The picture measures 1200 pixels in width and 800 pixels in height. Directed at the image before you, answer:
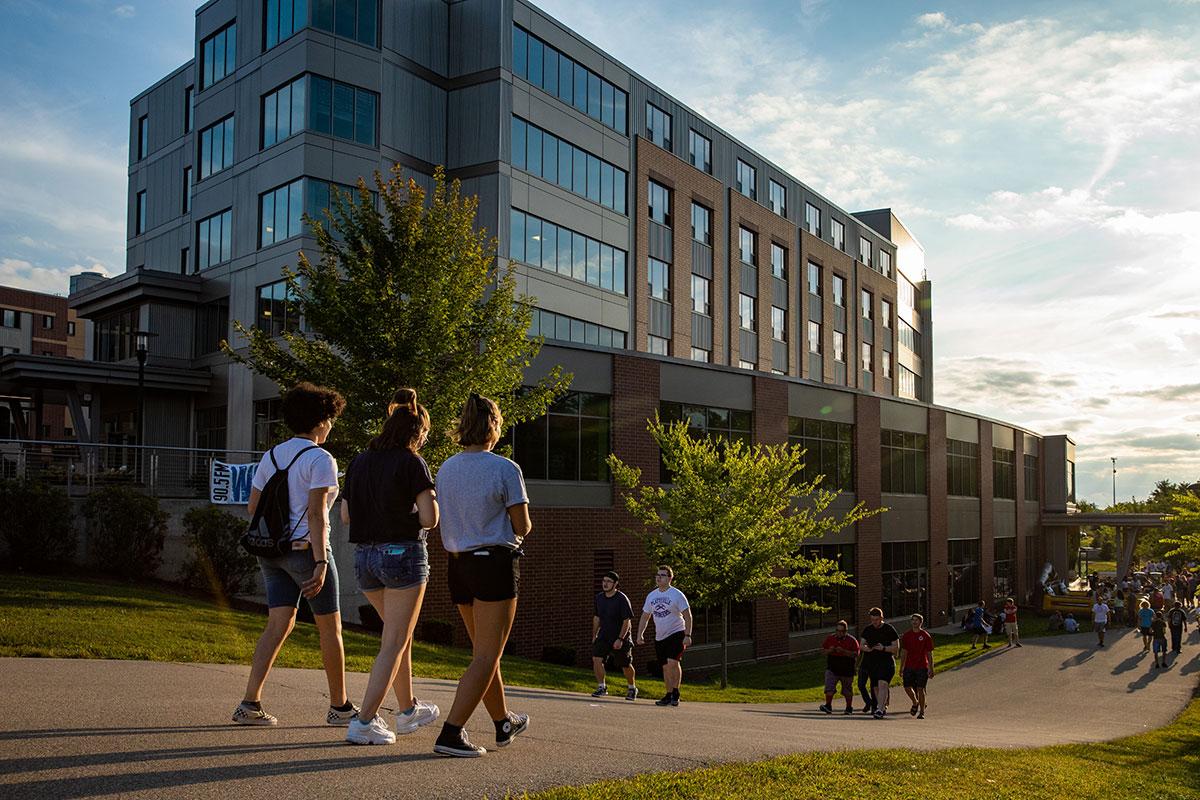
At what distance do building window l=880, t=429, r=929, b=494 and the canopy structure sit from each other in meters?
18.4

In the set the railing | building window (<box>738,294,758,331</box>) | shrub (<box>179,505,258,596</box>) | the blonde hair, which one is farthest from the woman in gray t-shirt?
building window (<box>738,294,758,331</box>)

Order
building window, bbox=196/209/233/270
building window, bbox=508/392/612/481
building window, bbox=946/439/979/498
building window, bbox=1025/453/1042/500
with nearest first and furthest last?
building window, bbox=508/392/612/481 < building window, bbox=196/209/233/270 < building window, bbox=946/439/979/498 < building window, bbox=1025/453/1042/500

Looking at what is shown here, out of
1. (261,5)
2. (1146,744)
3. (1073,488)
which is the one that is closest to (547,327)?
(261,5)

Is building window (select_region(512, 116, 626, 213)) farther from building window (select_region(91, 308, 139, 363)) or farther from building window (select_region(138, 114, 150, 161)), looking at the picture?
building window (select_region(138, 114, 150, 161))

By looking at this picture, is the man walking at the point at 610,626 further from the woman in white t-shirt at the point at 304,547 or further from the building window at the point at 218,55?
the building window at the point at 218,55

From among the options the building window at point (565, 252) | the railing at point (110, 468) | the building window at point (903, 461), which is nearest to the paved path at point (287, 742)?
the railing at point (110, 468)

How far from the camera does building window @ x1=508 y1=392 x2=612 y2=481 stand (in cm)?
2608

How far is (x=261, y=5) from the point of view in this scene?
111ft

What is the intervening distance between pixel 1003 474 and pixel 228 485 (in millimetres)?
43738

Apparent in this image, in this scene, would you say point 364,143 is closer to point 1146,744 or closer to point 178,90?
point 178,90

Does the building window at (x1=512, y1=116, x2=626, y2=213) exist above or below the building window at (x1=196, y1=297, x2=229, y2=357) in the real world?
above

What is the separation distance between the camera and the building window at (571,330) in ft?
116

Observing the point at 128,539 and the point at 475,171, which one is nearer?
the point at 128,539

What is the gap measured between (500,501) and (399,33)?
32.1m
